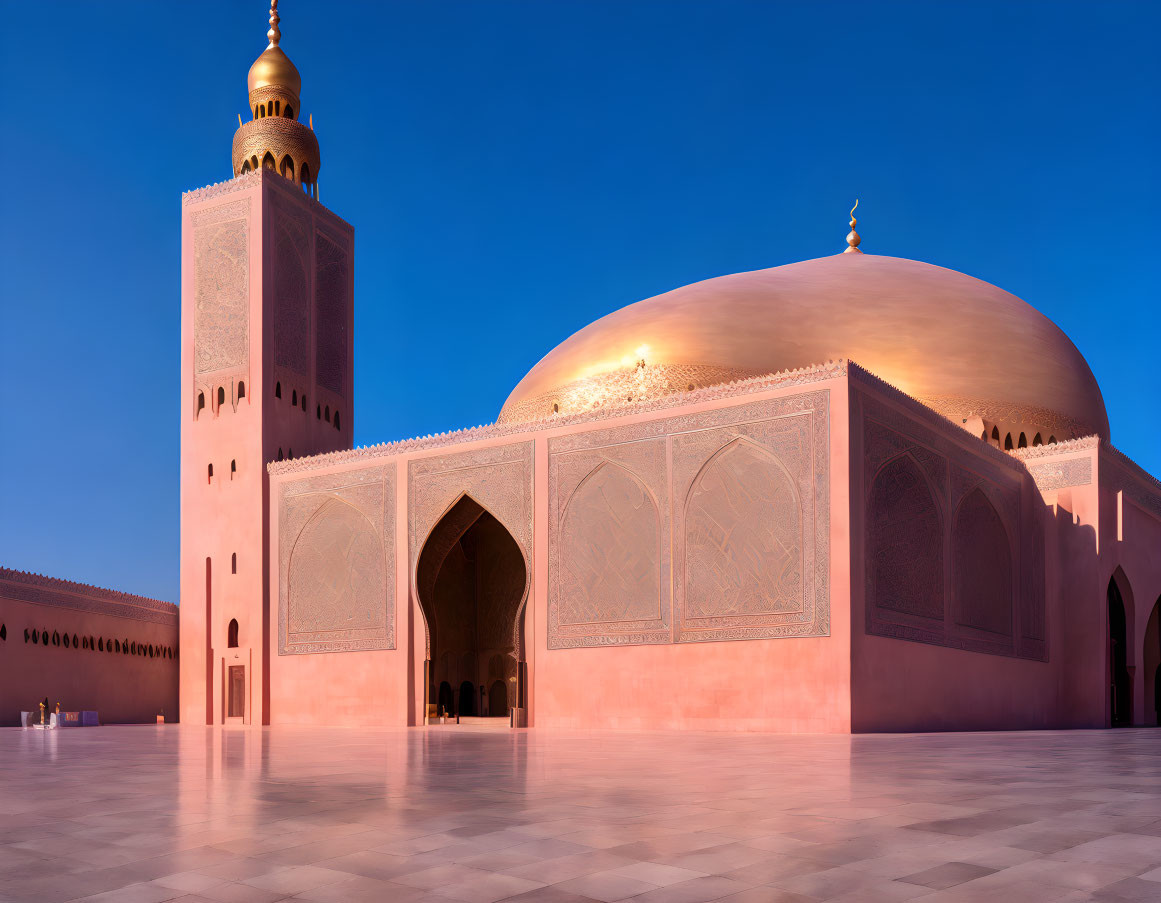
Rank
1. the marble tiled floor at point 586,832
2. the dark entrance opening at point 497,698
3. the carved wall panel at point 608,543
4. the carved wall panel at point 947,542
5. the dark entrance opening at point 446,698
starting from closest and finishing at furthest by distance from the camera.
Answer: the marble tiled floor at point 586,832 < the carved wall panel at point 947,542 < the carved wall panel at point 608,543 < the dark entrance opening at point 446,698 < the dark entrance opening at point 497,698

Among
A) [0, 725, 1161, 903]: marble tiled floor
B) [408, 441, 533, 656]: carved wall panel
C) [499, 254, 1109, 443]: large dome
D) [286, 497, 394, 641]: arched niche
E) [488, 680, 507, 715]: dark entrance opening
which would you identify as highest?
[499, 254, 1109, 443]: large dome

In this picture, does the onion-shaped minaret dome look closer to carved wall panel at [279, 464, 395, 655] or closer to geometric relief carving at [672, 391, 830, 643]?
carved wall panel at [279, 464, 395, 655]

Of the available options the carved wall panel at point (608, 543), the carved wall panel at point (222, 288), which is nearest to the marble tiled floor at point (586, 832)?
the carved wall panel at point (608, 543)

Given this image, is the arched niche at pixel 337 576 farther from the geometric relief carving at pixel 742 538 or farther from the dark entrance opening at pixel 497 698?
the geometric relief carving at pixel 742 538

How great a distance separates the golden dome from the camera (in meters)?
17.5

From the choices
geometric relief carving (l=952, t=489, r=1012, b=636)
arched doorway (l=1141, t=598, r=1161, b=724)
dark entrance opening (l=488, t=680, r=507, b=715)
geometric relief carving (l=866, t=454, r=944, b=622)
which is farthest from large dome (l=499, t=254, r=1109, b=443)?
dark entrance opening (l=488, t=680, r=507, b=715)

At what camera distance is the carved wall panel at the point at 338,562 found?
45.6ft

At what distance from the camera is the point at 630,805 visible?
3.55 m

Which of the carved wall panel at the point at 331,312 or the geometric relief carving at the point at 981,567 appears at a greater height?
the carved wall panel at the point at 331,312

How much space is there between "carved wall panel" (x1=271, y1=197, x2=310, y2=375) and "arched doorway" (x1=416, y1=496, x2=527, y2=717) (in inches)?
136

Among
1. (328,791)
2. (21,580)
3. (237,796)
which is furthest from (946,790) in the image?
(21,580)

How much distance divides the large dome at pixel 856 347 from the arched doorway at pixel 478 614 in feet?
6.75

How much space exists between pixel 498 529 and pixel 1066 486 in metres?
7.55

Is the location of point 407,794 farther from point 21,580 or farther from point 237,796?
point 21,580
